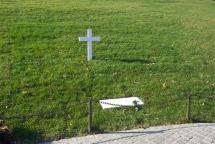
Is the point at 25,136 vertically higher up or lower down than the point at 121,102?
lower down

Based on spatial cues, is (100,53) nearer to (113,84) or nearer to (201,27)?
(113,84)

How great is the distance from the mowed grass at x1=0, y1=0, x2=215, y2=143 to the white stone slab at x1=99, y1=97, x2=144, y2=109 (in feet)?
0.56

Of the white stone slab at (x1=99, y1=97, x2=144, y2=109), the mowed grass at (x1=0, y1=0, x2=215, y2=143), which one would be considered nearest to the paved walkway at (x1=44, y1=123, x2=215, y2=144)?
the mowed grass at (x1=0, y1=0, x2=215, y2=143)

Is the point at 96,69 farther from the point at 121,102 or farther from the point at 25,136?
the point at 25,136

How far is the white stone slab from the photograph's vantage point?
1070 cm

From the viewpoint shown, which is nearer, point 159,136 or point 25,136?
point 25,136

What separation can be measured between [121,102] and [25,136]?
9.12ft

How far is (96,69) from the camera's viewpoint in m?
13.0

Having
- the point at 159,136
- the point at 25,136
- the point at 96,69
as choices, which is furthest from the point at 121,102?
the point at 25,136

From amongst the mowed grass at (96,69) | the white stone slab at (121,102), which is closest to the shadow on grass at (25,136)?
the mowed grass at (96,69)

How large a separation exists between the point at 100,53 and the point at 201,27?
7.69m

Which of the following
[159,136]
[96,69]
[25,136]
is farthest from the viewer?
[96,69]

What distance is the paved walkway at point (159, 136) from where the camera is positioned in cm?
902

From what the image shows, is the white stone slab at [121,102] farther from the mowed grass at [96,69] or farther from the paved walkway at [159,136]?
the paved walkway at [159,136]
